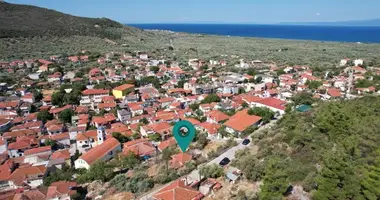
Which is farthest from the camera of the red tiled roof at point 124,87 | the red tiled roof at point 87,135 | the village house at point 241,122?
the red tiled roof at point 124,87

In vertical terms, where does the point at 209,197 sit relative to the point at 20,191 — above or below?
above

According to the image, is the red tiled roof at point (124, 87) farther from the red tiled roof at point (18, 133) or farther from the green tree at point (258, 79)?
the green tree at point (258, 79)

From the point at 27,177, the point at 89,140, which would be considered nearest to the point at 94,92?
the point at 89,140

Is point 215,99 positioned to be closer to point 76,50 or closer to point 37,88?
point 37,88

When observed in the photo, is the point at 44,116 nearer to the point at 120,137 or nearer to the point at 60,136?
the point at 60,136

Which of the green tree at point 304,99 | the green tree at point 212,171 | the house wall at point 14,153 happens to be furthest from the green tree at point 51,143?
the green tree at point 304,99

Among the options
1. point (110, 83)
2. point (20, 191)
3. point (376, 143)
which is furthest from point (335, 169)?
point (110, 83)
